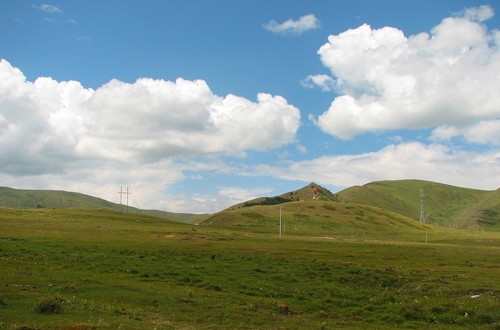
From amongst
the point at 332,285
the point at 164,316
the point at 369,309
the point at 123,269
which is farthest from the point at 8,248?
the point at 369,309

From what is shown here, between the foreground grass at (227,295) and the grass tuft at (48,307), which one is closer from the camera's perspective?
the grass tuft at (48,307)

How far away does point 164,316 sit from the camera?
2228 centimetres

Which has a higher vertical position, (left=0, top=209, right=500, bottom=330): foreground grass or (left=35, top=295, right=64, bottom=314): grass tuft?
(left=35, top=295, right=64, bottom=314): grass tuft

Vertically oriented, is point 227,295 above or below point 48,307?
below

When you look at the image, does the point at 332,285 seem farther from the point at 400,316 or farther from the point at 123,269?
the point at 123,269

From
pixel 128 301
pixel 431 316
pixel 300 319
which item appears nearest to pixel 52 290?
pixel 128 301

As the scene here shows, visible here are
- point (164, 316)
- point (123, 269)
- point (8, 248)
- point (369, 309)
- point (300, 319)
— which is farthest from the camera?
point (8, 248)

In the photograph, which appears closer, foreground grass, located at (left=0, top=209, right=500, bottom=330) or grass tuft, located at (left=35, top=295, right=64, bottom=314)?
grass tuft, located at (left=35, top=295, right=64, bottom=314)

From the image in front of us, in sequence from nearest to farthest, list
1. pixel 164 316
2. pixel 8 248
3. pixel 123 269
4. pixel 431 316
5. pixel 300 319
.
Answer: pixel 164 316, pixel 300 319, pixel 431 316, pixel 123 269, pixel 8 248

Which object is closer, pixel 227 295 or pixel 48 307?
pixel 48 307

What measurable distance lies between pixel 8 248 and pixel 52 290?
2727 centimetres

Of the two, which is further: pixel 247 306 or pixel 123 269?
pixel 123 269

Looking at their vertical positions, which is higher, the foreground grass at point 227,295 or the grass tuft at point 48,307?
the grass tuft at point 48,307

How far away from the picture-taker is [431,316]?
85.4 feet
